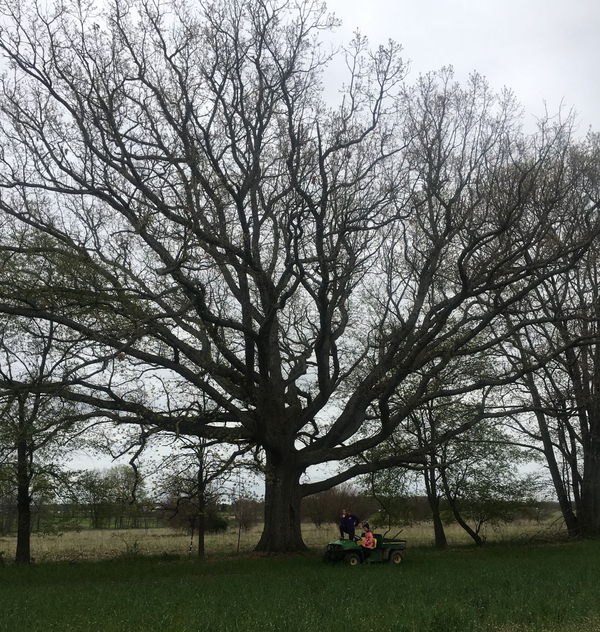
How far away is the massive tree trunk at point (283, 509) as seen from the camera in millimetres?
19828

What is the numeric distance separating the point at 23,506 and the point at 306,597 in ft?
48.9

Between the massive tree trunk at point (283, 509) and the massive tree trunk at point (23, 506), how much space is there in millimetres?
7745

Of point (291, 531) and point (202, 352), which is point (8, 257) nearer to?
point (202, 352)

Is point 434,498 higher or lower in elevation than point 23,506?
lower

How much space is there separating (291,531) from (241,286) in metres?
7.81

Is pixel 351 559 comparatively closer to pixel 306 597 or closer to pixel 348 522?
pixel 348 522

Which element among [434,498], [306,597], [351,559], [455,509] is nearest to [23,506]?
[351,559]

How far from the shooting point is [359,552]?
57.0 feet

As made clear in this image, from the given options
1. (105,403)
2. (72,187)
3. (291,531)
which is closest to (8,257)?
(72,187)

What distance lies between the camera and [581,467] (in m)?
30.9

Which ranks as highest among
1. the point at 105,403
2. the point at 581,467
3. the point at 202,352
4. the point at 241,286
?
the point at 241,286

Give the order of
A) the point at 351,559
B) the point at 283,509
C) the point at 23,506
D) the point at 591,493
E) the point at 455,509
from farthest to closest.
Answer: the point at 591,493 < the point at 455,509 < the point at 23,506 < the point at 283,509 < the point at 351,559

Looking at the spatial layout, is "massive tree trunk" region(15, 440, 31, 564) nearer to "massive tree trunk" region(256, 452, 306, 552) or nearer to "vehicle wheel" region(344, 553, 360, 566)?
"massive tree trunk" region(256, 452, 306, 552)

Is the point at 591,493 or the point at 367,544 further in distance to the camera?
the point at 591,493
